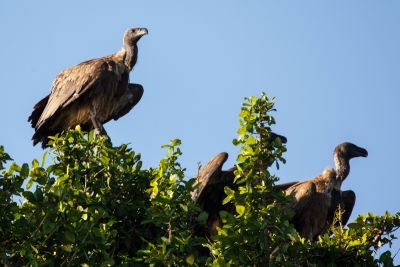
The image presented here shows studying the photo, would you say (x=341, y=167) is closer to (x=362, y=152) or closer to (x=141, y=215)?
(x=362, y=152)

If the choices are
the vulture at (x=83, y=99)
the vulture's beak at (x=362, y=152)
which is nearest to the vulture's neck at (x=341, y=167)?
the vulture's beak at (x=362, y=152)

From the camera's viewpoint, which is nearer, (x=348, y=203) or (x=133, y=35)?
(x=348, y=203)

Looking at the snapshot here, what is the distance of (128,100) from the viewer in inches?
778

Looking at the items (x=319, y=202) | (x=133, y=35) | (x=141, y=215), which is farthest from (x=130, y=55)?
(x=141, y=215)

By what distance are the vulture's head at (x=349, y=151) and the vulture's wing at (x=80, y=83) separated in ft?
12.5

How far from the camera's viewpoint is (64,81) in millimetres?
19203

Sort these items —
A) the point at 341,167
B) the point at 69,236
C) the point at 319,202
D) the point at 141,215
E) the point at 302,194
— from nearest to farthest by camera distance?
the point at 69,236, the point at 141,215, the point at 302,194, the point at 319,202, the point at 341,167

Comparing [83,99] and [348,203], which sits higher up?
[83,99]

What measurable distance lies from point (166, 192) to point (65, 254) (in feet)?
4.21

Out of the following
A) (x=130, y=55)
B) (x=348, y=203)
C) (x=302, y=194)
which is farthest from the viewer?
(x=130, y=55)

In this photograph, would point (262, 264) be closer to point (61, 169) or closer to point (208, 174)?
point (61, 169)

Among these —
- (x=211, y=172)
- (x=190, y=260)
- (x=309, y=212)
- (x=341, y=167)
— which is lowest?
(x=190, y=260)

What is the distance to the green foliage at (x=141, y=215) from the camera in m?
11.2

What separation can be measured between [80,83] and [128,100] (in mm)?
1151
